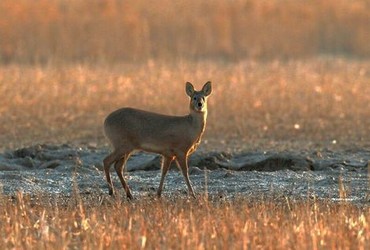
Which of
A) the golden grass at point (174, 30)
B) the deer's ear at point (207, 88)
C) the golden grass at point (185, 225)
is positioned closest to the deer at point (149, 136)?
the deer's ear at point (207, 88)

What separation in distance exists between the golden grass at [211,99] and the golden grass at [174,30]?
164cm

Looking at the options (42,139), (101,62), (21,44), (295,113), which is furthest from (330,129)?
(21,44)

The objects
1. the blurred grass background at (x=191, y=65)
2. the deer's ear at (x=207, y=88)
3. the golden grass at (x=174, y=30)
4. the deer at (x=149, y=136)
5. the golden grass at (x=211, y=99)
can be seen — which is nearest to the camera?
the deer at (x=149, y=136)

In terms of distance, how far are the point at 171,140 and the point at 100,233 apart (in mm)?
2946

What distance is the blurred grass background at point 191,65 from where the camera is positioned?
62.9ft

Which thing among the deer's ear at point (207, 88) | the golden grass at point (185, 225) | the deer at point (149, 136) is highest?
the deer's ear at point (207, 88)

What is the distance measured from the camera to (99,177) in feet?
42.5

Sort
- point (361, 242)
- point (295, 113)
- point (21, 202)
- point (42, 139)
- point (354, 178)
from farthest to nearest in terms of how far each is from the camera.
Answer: point (295, 113) < point (42, 139) < point (354, 178) < point (21, 202) < point (361, 242)

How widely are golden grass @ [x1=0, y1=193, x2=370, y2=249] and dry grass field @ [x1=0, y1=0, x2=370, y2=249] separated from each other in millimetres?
19

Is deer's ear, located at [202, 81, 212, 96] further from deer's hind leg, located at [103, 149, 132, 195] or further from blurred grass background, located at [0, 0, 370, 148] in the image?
blurred grass background, located at [0, 0, 370, 148]

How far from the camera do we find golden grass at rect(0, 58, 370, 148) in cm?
1827

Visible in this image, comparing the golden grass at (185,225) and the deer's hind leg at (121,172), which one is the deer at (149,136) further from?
the golden grass at (185,225)

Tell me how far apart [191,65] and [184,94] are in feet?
14.4

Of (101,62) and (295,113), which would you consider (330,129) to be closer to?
(295,113)
